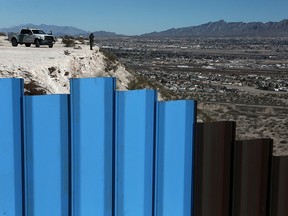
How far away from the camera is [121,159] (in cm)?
342

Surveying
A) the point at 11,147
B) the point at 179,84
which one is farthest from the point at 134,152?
the point at 179,84

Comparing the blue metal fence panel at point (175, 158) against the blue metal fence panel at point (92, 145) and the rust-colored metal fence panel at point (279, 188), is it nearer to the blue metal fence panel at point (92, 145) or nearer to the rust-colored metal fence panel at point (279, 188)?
the blue metal fence panel at point (92, 145)

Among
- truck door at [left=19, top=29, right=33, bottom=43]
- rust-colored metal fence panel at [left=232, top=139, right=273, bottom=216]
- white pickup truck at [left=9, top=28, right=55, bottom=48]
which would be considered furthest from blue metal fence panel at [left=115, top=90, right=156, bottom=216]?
truck door at [left=19, top=29, right=33, bottom=43]

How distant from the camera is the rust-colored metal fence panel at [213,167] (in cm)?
342

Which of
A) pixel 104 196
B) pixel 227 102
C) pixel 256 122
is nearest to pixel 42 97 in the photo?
pixel 104 196

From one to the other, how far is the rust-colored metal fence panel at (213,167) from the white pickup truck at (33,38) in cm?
3143

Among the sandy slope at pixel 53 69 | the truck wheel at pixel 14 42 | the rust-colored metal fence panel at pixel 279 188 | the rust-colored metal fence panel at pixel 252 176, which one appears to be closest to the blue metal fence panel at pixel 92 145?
the rust-colored metal fence panel at pixel 252 176

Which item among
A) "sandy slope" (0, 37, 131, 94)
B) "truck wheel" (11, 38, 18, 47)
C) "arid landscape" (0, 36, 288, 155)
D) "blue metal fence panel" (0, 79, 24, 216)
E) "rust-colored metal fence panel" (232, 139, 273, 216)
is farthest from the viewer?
"truck wheel" (11, 38, 18, 47)

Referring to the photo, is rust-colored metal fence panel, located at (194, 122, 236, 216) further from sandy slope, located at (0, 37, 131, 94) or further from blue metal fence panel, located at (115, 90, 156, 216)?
sandy slope, located at (0, 37, 131, 94)

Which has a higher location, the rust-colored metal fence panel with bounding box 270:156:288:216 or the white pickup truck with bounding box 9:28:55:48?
the white pickup truck with bounding box 9:28:55:48

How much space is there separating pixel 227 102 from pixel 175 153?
5659 cm

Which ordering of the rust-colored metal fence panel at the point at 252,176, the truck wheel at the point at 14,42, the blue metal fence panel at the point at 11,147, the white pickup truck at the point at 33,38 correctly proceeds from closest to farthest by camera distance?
the blue metal fence panel at the point at 11,147, the rust-colored metal fence panel at the point at 252,176, the white pickup truck at the point at 33,38, the truck wheel at the point at 14,42

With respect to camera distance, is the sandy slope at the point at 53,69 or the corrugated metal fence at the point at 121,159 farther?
the sandy slope at the point at 53,69

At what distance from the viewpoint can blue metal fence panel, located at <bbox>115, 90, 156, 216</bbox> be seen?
3.38 metres
